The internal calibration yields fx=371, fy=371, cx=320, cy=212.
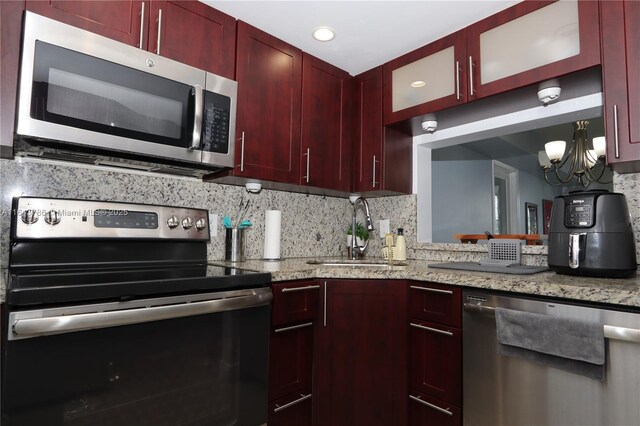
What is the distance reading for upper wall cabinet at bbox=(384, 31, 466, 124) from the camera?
1.96 m

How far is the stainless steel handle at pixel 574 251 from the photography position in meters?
1.45

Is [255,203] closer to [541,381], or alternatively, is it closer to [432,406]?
[432,406]

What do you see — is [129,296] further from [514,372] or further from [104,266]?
[514,372]

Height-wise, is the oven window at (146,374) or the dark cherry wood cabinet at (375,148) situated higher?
the dark cherry wood cabinet at (375,148)

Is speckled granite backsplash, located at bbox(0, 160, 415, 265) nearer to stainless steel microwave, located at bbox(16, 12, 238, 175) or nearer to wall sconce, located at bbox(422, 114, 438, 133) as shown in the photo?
stainless steel microwave, located at bbox(16, 12, 238, 175)

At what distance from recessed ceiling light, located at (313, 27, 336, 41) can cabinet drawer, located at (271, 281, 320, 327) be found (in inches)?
52.5

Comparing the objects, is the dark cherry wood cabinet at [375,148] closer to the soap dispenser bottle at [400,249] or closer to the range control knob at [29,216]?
the soap dispenser bottle at [400,249]

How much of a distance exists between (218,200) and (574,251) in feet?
5.62

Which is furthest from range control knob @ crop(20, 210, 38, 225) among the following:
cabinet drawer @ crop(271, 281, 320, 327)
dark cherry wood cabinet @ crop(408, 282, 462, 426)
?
dark cherry wood cabinet @ crop(408, 282, 462, 426)

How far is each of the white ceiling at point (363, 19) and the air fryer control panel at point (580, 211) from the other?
3.22 ft

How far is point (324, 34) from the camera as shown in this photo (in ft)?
6.66

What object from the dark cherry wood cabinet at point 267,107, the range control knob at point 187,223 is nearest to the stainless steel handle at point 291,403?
the range control knob at point 187,223

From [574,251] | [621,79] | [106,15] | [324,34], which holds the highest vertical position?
[324,34]

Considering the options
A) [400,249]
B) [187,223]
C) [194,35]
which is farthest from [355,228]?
[194,35]
